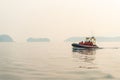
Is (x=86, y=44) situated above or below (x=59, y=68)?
above

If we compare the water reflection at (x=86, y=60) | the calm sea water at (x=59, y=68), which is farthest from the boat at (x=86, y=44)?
the calm sea water at (x=59, y=68)

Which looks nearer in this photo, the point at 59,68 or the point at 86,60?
the point at 59,68

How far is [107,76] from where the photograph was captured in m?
31.9

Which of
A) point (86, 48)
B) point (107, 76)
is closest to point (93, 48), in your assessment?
point (86, 48)

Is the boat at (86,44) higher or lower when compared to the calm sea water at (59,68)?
higher

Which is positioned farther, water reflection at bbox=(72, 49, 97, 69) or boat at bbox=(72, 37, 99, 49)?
boat at bbox=(72, 37, 99, 49)

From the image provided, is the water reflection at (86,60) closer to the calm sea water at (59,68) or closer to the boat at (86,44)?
the calm sea water at (59,68)

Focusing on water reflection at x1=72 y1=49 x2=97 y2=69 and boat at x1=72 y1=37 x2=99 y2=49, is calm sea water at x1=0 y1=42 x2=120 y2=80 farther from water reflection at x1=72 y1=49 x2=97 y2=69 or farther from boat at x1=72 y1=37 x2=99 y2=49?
boat at x1=72 y1=37 x2=99 y2=49

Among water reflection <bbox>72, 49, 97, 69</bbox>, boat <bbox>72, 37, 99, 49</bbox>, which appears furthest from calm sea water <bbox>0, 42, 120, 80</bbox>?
boat <bbox>72, 37, 99, 49</bbox>

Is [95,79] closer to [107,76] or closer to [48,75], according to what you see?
[107,76]

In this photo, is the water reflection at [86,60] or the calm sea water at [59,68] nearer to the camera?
the calm sea water at [59,68]

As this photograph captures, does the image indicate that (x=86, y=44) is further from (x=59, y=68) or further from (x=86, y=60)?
(x=59, y=68)

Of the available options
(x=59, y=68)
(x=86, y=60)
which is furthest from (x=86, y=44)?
(x=59, y=68)

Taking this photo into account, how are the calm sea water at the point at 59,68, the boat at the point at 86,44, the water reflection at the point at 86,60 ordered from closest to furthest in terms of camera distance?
1. the calm sea water at the point at 59,68
2. the water reflection at the point at 86,60
3. the boat at the point at 86,44
